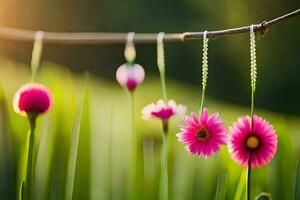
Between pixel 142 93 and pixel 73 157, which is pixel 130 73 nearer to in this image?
pixel 142 93

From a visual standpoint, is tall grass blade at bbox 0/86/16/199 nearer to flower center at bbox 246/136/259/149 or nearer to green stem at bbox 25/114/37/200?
green stem at bbox 25/114/37/200

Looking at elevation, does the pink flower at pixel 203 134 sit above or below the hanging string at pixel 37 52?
below

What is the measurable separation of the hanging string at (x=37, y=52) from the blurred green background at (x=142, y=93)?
15 mm

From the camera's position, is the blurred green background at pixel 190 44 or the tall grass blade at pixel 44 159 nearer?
the tall grass blade at pixel 44 159

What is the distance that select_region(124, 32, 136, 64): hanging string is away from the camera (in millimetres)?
975

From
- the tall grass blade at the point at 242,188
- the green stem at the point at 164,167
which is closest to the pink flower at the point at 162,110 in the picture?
the green stem at the point at 164,167

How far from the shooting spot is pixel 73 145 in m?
0.91

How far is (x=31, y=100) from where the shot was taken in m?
0.92

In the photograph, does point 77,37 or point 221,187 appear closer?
point 221,187

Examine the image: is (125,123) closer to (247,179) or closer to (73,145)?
(73,145)

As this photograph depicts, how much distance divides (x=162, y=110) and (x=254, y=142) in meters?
0.13

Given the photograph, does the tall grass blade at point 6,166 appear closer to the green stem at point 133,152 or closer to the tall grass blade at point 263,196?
the green stem at point 133,152

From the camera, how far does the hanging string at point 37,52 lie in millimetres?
967

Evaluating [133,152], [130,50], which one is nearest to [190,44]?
[130,50]
